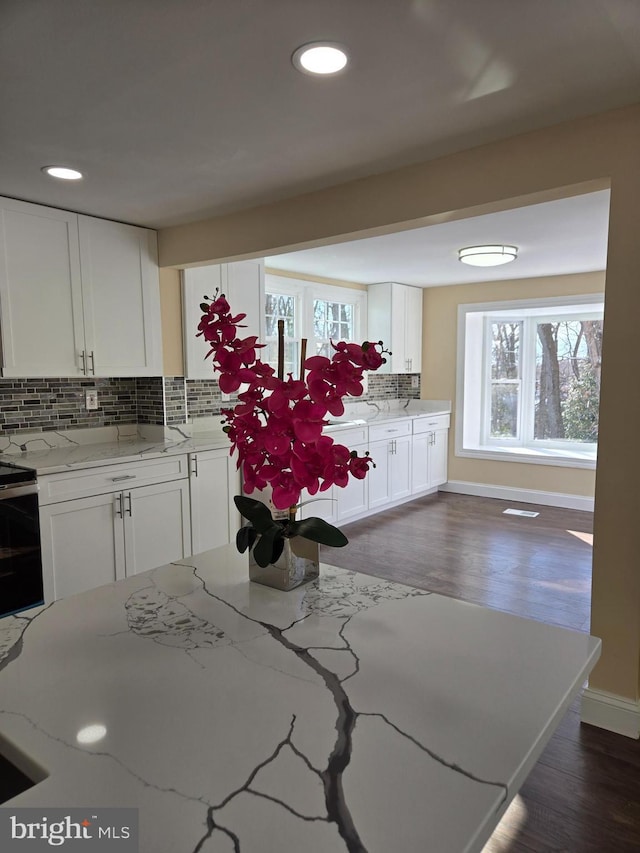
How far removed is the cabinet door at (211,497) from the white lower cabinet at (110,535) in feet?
0.21

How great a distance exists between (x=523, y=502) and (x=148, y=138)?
499 cm

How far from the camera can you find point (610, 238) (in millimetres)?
2068

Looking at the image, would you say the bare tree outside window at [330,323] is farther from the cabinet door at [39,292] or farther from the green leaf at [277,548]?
the green leaf at [277,548]

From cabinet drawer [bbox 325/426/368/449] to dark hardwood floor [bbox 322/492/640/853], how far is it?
75 centimetres

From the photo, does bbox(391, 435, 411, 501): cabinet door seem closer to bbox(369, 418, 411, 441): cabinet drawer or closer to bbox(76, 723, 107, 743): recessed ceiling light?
bbox(369, 418, 411, 441): cabinet drawer

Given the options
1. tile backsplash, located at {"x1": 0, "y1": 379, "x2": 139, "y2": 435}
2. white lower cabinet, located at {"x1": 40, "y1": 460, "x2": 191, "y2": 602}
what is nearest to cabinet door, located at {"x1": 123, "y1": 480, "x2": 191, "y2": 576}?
white lower cabinet, located at {"x1": 40, "y1": 460, "x2": 191, "y2": 602}

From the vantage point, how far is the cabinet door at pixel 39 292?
297cm

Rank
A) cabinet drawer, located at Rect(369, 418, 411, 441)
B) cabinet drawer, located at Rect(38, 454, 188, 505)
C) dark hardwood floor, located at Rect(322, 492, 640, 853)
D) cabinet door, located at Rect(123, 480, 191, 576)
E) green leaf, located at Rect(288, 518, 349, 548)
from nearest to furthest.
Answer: green leaf, located at Rect(288, 518, 349, 548)
dark hardwood floor, located at Rect(322, 492, 640, 853)
cabinet drawer, located at Rect(38, 454, 188, 505)
cabinet door, located at Rect(123, 480, 191, 576)
cabinet drawer, located at Rect(369, 418, 411, 441)

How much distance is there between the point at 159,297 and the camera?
3693 mm

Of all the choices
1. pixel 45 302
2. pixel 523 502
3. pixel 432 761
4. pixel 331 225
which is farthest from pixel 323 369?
pixel 523 502

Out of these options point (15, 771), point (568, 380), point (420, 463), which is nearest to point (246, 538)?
point (15, 771)

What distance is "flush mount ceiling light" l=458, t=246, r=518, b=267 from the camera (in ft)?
13.5

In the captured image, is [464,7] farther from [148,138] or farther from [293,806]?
[293,806]

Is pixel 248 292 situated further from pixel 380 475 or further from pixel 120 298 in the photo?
pixel 380 475
